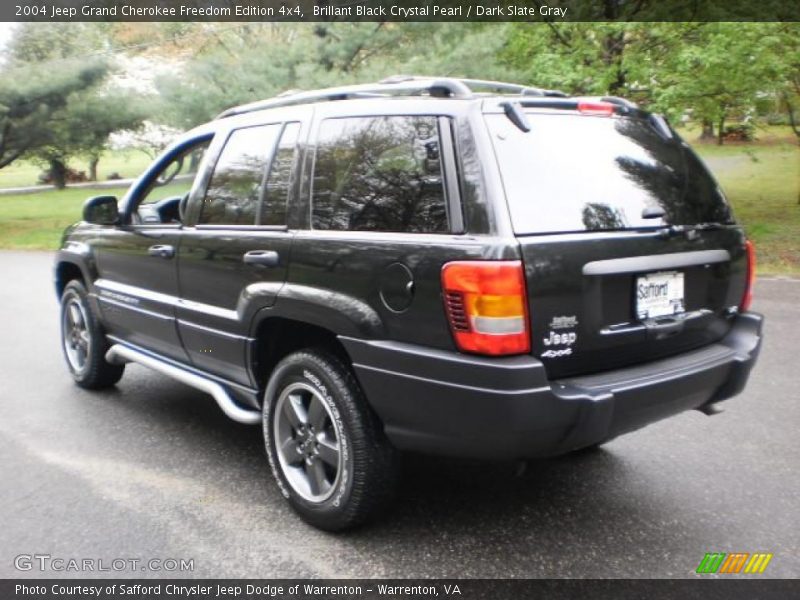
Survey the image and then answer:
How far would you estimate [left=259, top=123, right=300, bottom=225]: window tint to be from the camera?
3344 mm

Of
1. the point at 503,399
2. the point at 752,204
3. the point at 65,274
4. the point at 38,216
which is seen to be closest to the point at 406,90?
the point at 503,399

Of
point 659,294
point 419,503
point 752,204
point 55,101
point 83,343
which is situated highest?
point 55,101

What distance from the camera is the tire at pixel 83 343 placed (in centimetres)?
500

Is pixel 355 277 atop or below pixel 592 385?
atop

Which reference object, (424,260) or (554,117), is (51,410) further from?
(554,117)

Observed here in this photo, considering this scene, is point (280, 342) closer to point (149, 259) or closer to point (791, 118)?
point (149, 259)

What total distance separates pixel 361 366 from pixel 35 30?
70.3 ft

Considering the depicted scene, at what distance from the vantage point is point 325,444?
3117mm

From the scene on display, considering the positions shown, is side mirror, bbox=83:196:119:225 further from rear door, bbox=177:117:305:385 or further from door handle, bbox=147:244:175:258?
rear door, bbox=177:117:305:385

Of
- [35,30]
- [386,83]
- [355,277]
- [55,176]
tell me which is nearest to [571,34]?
[386,83]

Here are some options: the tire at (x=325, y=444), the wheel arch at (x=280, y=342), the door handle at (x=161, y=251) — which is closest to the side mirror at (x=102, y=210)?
the door handle at (x=161, y=251)

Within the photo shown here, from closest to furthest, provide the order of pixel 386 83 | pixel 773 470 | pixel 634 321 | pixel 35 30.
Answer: pixel 634 321, pixel 386 83, pixel 773 470, pixel 35 30

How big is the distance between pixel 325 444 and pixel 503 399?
0.99 metres

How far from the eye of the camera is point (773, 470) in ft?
12.0
